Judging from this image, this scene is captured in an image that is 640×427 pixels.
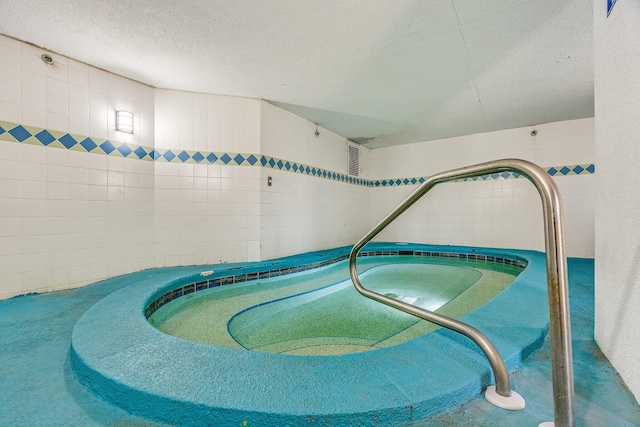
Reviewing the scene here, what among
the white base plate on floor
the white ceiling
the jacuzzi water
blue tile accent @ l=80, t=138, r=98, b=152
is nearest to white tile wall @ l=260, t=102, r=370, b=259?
the white ceiling

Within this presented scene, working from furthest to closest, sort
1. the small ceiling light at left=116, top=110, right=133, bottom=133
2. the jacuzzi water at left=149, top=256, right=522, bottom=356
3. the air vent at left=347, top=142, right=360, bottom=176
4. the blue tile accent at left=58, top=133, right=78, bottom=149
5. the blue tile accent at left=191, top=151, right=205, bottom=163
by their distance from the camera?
the air vent at left=347, top=142, right=360, bottom=176 < the blue tile accent at left=191, top=151, right=205, bottom=163 < the small ceiling light at left=116, top=110, right=133, bottom=133 < the blue tile accent at left=58, top=133, right=78, bottom=149 < the jacuzzi water at left=149, top=256, right=522, bottom=356

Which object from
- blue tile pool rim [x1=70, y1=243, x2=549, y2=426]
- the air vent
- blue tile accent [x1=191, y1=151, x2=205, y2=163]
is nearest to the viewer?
blue tile pool rim [x1=70, y1=243, x2=549, y2=426]

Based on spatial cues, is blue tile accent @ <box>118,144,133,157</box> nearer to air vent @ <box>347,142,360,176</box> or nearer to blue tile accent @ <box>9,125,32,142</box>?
blue tile accent @ <box>9,125,32,142</box>

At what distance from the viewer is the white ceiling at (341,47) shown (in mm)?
2119

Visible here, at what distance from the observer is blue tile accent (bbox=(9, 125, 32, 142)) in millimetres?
2469

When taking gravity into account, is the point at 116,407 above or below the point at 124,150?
below

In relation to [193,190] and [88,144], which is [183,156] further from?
[88,144]

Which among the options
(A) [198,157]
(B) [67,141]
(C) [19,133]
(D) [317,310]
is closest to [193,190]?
(A) [198,157]

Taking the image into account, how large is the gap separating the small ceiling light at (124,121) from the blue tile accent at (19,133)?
0.76m

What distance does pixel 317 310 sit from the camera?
8.89ft

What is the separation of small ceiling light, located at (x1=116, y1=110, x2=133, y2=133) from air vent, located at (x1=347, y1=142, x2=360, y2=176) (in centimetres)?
393

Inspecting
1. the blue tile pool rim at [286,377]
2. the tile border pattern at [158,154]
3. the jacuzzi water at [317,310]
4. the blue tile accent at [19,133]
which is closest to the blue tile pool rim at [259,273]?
the jacuzzi water at [317,310]

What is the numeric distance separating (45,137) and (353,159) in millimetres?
4867

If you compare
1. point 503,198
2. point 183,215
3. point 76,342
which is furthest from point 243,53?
point 503,198
